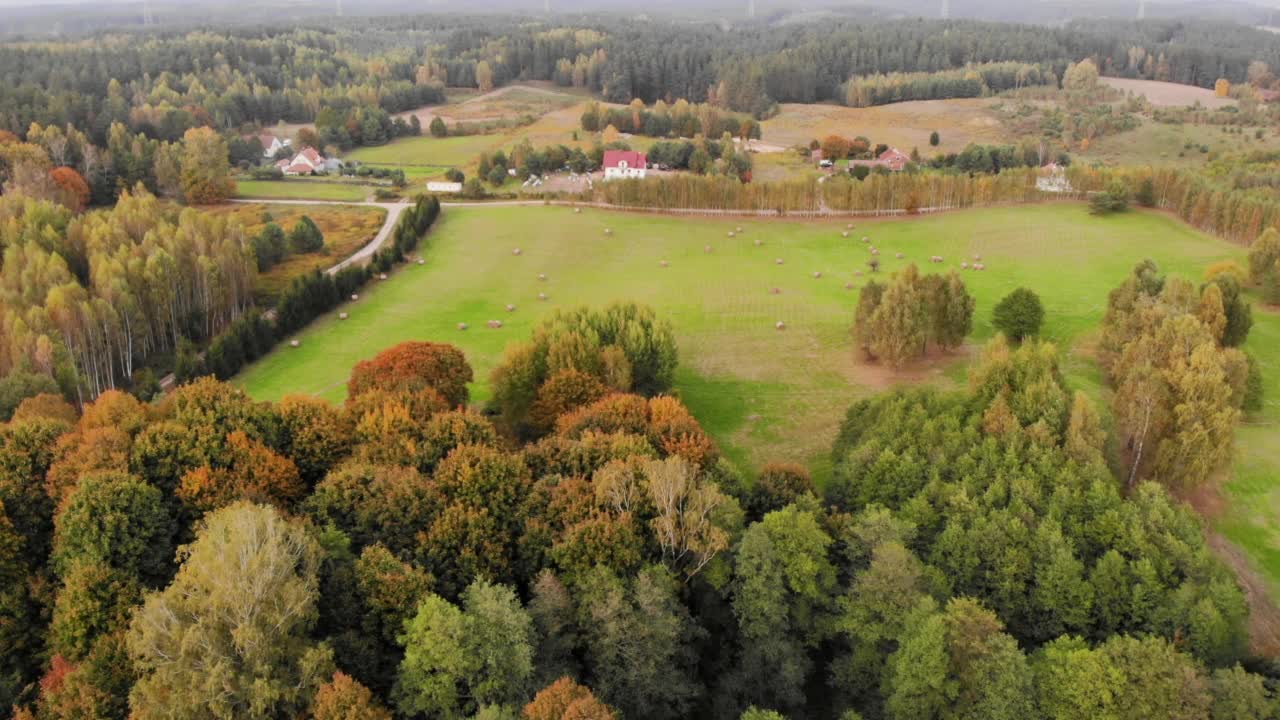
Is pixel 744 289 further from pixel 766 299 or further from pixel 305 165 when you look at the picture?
pixel 305 165

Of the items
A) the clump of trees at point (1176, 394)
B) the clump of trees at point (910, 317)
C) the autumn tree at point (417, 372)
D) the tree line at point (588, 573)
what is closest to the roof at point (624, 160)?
the clump of trees at point (910, 317)

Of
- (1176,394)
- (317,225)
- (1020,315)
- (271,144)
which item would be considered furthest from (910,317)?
(271,144)

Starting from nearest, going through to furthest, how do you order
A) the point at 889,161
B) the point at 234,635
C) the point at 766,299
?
1. the point at 234,635
2. the point at 766,299
3. the point at 889,161

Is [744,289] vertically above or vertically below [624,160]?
below

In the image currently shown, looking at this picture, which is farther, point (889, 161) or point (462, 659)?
point (889, 161)

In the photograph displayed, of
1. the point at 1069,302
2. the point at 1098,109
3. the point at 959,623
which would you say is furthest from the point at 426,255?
the point at 1098,109

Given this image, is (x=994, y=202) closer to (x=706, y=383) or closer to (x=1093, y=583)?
(x=706, y=383)
